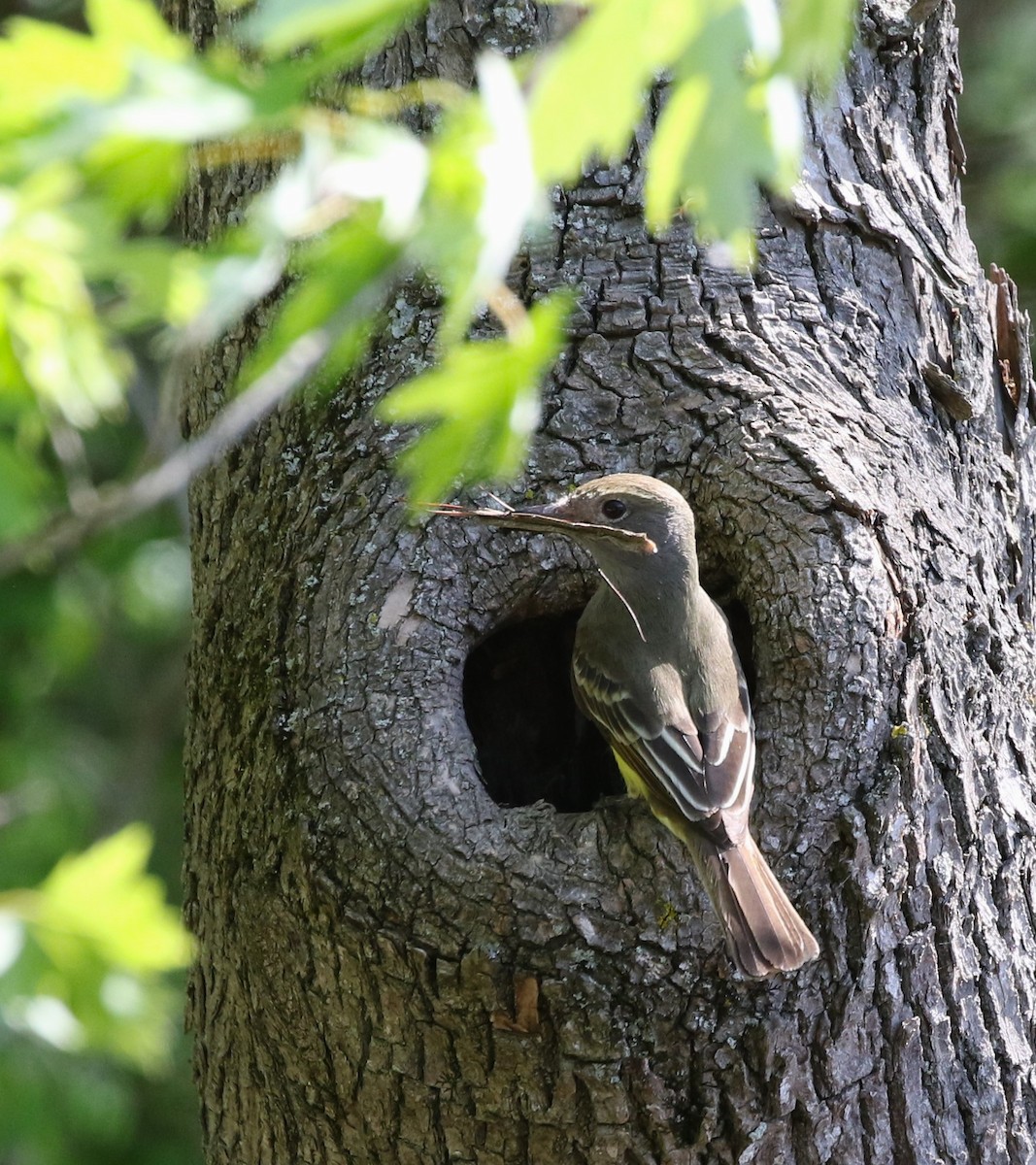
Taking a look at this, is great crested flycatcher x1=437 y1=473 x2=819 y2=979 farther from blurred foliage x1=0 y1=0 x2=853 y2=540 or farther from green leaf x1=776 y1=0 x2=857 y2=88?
green leaf x1=776 y1=0 x2=857 y2=88

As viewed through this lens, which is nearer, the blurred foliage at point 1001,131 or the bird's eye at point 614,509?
the bird's eye at point 614,509

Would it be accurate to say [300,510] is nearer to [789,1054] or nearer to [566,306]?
[789,1054]

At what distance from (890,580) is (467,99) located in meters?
2.18

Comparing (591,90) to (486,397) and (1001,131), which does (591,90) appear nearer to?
(486,397)

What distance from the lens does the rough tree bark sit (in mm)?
3158

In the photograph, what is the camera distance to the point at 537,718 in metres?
4.47

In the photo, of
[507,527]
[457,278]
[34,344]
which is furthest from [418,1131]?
[457,278]

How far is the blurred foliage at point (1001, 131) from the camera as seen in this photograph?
7.29 meters

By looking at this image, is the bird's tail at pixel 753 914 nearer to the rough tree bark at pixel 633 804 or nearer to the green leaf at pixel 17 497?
the rough tree bark at pixel 633 804

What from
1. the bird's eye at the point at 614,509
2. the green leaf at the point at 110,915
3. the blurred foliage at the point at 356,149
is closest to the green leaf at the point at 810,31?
the blurred foliage at the point at 356,149

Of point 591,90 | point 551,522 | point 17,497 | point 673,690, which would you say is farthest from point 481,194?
point 673,690

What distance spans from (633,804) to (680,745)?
Answer: 1.56ft

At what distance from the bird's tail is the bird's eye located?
906 millimetres

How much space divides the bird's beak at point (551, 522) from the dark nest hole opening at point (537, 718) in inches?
24.4
